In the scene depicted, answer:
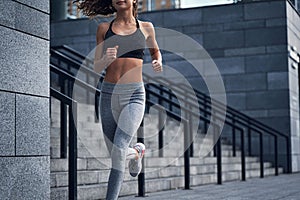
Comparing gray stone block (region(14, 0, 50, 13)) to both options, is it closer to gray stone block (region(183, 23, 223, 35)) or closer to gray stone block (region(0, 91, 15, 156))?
gray stone block (region(0, 91, 15, 156))

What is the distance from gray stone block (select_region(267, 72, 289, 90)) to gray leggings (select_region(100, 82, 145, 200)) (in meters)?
13.1

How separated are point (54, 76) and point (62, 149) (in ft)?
28.5

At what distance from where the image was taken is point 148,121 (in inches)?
544

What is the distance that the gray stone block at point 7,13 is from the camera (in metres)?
5.88

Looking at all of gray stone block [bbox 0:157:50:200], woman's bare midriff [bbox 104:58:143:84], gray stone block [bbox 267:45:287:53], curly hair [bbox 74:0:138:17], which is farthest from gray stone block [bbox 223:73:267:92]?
woman's bare midriff [bbox 104:58:143:84]

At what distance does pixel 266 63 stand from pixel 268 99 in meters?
0.96

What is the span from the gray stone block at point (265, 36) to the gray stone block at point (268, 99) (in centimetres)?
130

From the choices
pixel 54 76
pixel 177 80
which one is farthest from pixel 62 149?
pixel 177 80

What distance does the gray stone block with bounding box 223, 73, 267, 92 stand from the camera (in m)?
18.1

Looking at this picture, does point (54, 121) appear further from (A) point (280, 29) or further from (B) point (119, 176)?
(A) point (280, 29)

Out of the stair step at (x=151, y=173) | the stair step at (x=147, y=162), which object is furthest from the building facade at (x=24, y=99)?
the stair step at (x=147, y=162)

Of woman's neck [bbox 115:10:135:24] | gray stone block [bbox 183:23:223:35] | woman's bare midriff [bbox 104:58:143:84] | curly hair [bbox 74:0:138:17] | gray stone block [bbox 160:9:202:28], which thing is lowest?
woman's bare midriff [bbox 104:58:143:84]

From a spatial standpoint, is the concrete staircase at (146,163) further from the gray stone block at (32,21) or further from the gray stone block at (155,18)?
the gray stone block at (155,18)

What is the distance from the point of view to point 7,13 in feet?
19.5
